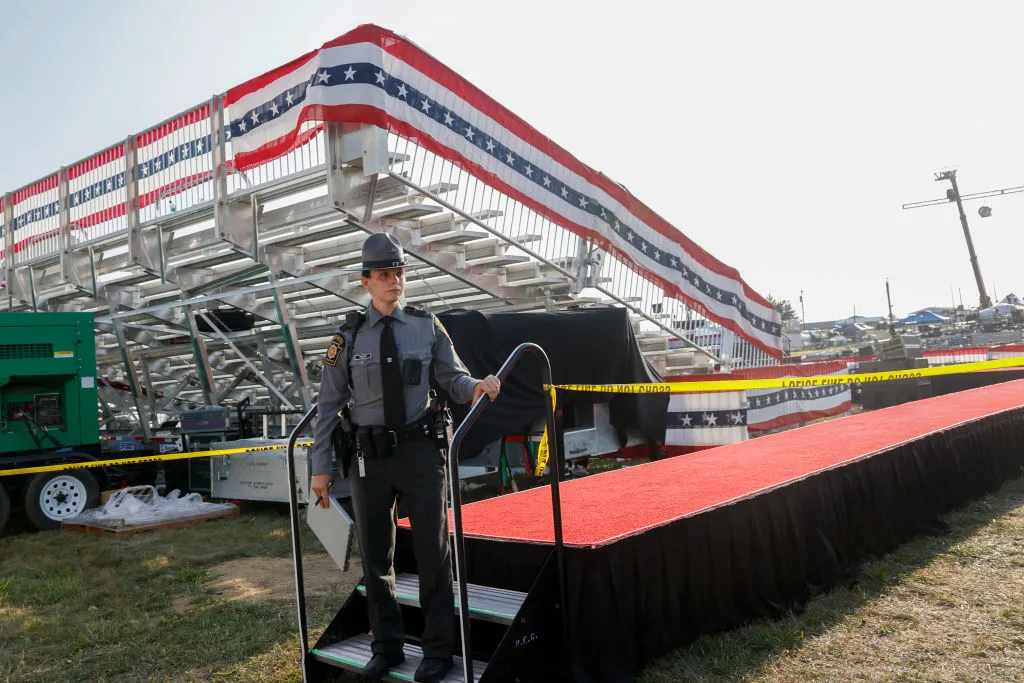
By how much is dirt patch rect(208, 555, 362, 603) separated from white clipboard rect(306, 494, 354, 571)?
199 cm

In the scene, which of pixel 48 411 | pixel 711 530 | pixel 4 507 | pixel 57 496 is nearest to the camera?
pixel 711 530

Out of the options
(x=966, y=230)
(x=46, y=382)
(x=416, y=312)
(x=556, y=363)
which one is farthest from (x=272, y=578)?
(x=966, y=230)

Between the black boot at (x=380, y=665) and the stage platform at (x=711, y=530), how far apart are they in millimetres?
669

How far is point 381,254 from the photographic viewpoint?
130 inches

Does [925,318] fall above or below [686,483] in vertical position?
above

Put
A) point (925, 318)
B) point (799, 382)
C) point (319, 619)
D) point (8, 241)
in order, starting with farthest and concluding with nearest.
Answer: point (925, 318) → point (8, 241) → point (799, 382) → point (319, 619)

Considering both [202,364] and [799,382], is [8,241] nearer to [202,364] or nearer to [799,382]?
[202,364]

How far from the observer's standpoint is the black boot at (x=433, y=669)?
3.18 meters

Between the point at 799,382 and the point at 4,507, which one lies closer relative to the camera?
the point at 799,382

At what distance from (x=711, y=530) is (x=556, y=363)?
179 inches

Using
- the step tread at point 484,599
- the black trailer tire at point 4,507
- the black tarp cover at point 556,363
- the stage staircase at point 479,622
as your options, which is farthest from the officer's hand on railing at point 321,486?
the black trailer tire at point 4,507

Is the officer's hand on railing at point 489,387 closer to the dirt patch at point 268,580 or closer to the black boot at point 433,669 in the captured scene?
the black boot at point 433,669

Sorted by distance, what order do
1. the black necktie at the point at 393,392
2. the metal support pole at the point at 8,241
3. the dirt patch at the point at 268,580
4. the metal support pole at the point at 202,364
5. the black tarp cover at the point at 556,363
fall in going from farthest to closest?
the metal support pole at the point at 8,241 < the metal support pole at the point at 202,364 < the black tarp cover at the point at 556,363 < the dirt patch at the point at 268,580 < the black necktie at the point at 393,392

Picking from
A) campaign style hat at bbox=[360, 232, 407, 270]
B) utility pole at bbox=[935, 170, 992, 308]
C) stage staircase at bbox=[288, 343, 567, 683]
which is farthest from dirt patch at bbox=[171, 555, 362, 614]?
utility pole at bbox=[935, 170, 992, 308]
